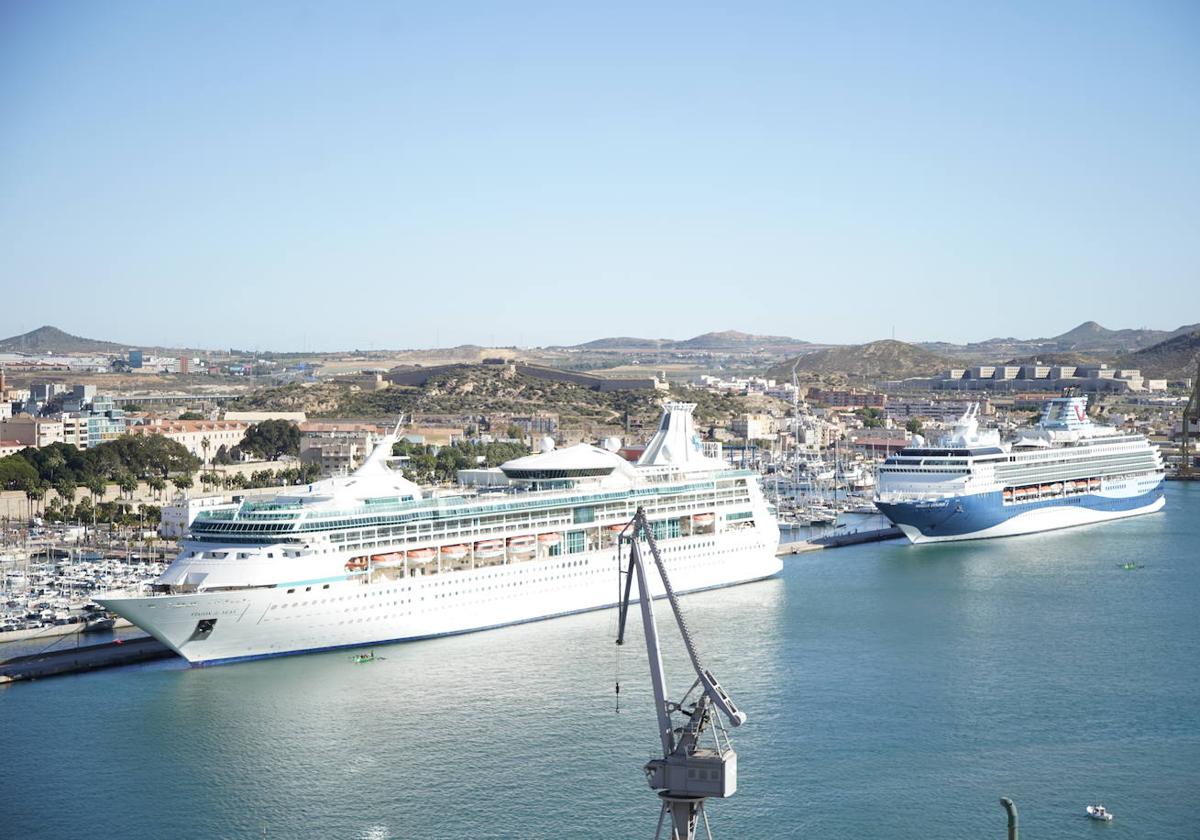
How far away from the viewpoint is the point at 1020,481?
3950 cm

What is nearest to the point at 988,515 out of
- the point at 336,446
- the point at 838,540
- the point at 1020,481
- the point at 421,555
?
the point at 1020,481

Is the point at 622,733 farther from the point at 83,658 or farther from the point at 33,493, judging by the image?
the point at 33,493

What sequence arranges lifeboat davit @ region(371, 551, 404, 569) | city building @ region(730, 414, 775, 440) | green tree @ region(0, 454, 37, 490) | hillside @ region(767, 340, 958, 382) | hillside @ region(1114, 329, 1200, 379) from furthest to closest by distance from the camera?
hillside @ region(767, 340, 958, 382) → hillside @ region(1114, 329, 1200, 379) → city building @ region(730, 414, 775, 440) → green tree @ region(0, 454, 37, 490) → lifeboat davit @ region(371, 551, 404, 569)

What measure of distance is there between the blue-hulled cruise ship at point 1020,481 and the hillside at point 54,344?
155280mm

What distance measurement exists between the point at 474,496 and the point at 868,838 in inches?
536

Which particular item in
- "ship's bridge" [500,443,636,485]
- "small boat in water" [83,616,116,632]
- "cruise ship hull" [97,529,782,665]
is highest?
"ship's bridge" [500,443,636,485]

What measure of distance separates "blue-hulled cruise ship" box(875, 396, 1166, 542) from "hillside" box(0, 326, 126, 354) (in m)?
155

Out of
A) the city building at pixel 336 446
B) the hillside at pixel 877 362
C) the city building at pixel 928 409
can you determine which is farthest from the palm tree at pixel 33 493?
the hillside at pixel 877 362

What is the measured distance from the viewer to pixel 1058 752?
59.3ft

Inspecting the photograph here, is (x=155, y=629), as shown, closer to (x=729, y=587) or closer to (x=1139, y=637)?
(x=729, y=587)

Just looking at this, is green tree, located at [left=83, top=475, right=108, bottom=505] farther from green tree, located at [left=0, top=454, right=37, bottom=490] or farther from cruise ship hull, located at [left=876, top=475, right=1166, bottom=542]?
cruise ship hull, located at [left=876, top=475, right=1166, bottom=542]

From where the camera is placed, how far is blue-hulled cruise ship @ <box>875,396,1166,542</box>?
3734 centimetres

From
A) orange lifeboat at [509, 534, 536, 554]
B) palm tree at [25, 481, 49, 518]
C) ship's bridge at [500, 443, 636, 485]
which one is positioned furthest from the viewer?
palm tree at [25, 481, 49, 518]

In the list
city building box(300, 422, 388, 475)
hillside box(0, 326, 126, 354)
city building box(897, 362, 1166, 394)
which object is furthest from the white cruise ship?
hillside box(0, 326, 126, 354)
